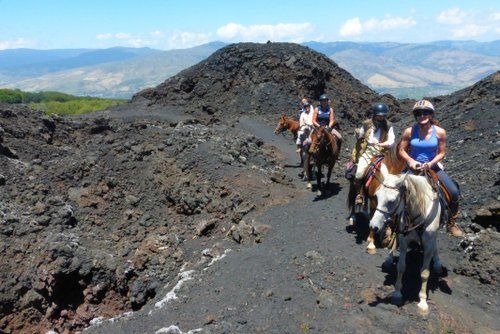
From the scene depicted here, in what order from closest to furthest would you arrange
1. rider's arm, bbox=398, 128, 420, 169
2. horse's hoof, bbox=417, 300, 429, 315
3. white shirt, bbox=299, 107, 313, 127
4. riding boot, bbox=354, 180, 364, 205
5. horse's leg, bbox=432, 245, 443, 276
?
horse's hoof, bbox=417, 300, 429, 315
rider's arm, bbox=398, 128, 420, 169
horse's leg, bbox=432, 245, 443, 276
riding boot, bbox=354, 180, 364, 205
white shirt, bbox=299, 107, 313, 127

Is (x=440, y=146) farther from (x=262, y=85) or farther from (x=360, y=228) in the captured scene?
(x=262, y=85)

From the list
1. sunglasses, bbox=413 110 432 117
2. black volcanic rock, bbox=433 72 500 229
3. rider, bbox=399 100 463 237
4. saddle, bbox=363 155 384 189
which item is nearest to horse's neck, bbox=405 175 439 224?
rider, bbox=399 100 463 237

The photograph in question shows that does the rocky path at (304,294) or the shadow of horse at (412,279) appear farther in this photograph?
the shadow of horse at (412,279)

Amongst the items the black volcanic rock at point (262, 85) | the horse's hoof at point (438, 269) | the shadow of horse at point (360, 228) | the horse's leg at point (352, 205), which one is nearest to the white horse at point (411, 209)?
the horse's hoof at point (438, 269)

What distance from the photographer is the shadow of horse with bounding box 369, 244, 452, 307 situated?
759cm

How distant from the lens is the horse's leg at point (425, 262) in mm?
6916

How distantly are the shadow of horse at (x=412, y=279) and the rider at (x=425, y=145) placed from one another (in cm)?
159

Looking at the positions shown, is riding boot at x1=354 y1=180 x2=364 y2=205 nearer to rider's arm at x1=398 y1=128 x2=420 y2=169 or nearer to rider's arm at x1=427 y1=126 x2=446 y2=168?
rider's arm at x1=398 y1=128 x2=420 y2=169

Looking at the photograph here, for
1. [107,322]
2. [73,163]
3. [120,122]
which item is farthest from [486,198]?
[120,122]

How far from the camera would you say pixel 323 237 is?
413 inches

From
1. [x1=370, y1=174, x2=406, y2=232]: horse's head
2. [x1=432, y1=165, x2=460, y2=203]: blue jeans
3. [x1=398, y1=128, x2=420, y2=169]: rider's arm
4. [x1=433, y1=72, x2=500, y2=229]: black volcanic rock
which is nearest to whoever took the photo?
[x1=370, y1=174, x2=406, y2=232]: horse's head

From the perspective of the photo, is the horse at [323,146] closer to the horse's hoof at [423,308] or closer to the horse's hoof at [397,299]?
the horse's hoof at [397,299]

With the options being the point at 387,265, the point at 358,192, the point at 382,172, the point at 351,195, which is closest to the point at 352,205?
the point at 351,195

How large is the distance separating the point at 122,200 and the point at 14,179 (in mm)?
3662
